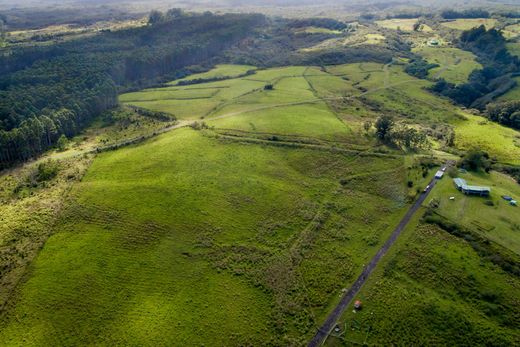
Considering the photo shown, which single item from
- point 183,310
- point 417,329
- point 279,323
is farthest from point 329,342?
point 183,310

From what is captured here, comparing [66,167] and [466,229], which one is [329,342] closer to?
[466,229]

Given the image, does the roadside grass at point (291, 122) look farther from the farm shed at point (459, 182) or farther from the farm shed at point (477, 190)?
the farm shed at point (477, 190)

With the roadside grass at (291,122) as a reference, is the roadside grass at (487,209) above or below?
below

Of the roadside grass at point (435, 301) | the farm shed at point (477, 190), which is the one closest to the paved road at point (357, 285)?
the roadside grass at point (435, 301)

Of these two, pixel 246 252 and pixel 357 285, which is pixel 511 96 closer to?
pixel 357 285

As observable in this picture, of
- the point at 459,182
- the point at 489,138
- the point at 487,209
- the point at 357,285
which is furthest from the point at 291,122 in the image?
the point at 357,285

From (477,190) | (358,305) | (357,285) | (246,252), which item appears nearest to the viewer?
(358,305)

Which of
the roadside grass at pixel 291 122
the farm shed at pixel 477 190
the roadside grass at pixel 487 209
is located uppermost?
the roadside grass at pixel 291 122
